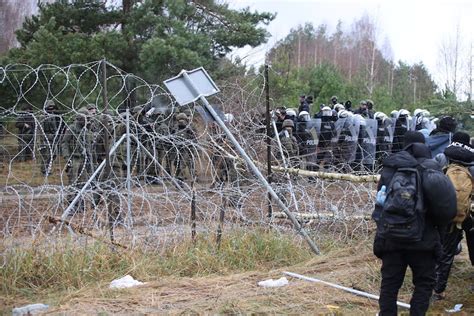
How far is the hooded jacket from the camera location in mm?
4363

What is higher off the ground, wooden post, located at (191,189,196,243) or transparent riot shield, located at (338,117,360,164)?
transparent riot shield, located at (338,117,360,164)

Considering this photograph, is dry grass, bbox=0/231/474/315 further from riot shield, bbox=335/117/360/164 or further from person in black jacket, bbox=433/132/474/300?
riot shield, bbox=335/117/360/164

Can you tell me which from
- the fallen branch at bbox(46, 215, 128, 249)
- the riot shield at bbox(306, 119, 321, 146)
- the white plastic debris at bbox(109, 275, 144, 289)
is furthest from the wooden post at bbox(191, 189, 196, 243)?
the riot shield at bbox(306, 119, 321, 146)

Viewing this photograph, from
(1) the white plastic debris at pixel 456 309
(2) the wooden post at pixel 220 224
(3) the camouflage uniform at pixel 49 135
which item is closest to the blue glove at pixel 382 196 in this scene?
(1) the white plastic debris at pixel 456 309

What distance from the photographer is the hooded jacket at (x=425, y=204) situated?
436cm

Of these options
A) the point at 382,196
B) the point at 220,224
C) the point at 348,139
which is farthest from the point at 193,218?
the point at 348,139

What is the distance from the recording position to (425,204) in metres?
4.40

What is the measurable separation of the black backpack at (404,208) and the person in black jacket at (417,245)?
54mm

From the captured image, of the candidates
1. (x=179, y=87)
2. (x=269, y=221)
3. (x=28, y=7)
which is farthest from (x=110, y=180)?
(x=28, y=7)

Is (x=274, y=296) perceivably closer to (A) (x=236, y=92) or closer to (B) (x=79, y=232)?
(B) (x=79, y=232)

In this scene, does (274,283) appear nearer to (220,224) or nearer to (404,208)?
(220,224)

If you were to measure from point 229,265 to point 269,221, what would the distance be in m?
0.83

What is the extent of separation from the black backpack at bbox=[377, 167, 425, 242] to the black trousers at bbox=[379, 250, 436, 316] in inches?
8.7

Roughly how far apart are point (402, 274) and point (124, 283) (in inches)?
101
